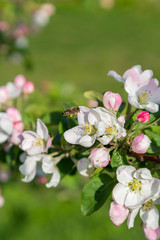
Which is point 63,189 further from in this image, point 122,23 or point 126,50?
point 122,23

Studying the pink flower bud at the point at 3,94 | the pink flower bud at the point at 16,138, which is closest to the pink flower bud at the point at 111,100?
the pink flower bud at the point at 16,138

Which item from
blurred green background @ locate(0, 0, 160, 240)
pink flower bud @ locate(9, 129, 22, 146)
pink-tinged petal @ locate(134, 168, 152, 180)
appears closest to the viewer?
pink-tinged petal @ locate(134, 168, 152, 180)

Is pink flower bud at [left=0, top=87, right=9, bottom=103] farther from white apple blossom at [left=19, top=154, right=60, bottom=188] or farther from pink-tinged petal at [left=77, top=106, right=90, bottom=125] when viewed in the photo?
pink-tinged petal at [left=77, top=106, right=90, bottom=125]

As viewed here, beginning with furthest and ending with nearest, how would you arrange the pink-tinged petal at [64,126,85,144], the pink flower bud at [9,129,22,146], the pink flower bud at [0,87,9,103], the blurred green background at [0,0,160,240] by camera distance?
the blurred green background at [0,0,160,240]
the pink flower bud at [0,87,9,103]
the pink flower bud at [9,129,22,146]
the pink-tinged petal at [64,126,85,144]

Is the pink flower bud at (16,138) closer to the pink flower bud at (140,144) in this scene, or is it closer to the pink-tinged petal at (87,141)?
the pink-tinged petal at (87,141)

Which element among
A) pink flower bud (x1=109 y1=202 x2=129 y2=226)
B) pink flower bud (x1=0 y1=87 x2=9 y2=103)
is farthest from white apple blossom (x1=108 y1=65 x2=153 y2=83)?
pink flower bud (x1=0 y1=87 x2=9 y2=103)

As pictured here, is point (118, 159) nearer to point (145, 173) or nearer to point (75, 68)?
point (145, 173)
